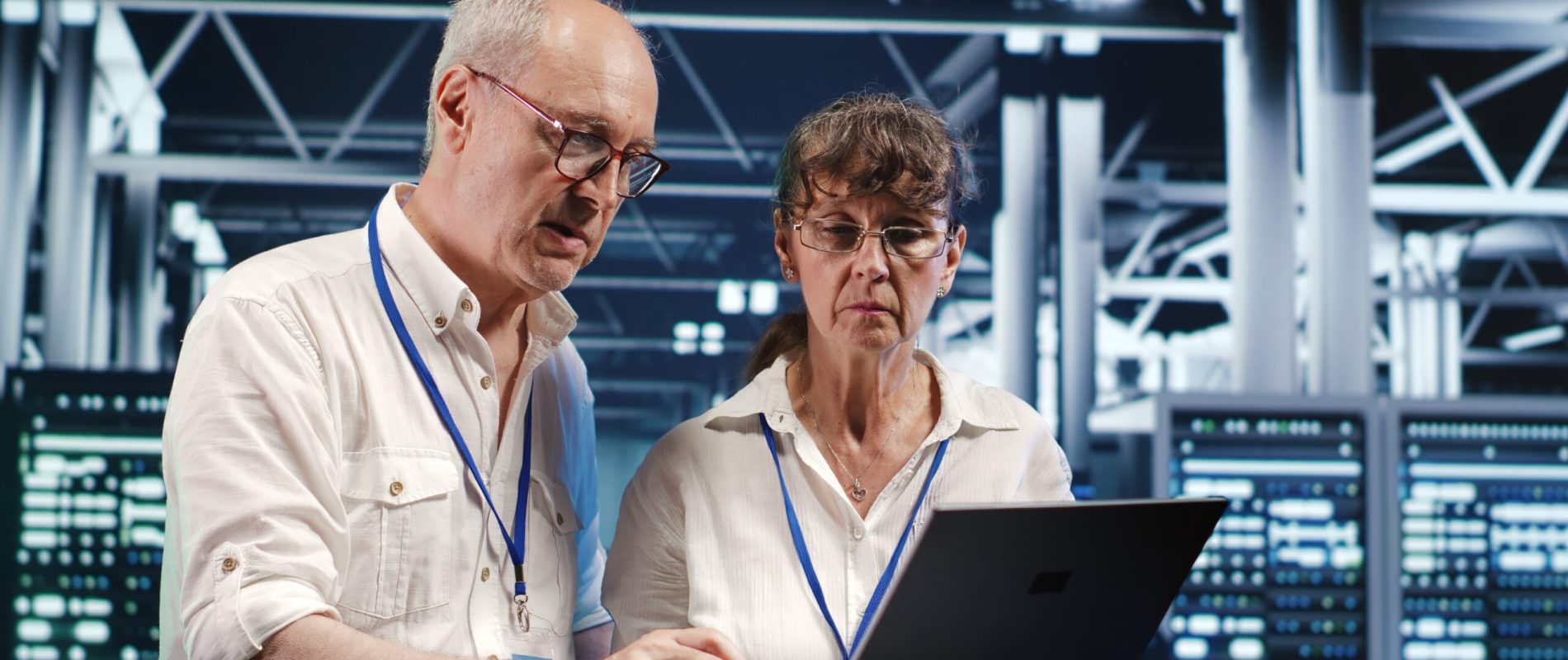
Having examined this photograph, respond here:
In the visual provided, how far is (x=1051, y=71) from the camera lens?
19.9 feet

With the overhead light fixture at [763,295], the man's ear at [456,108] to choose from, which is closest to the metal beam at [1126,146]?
the overhead light fixture at [763,295]

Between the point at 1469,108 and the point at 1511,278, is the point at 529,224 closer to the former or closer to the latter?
the point at 1469,108

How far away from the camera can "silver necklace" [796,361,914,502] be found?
5.99ft

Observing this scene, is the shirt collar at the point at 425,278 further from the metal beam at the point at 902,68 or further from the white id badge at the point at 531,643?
the metal beam at the point at 902,68

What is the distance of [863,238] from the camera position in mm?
1773

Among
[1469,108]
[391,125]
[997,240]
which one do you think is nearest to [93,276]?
[391,125]

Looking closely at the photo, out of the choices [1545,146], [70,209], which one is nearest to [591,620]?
[70,209]

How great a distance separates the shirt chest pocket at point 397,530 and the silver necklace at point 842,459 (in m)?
0.54

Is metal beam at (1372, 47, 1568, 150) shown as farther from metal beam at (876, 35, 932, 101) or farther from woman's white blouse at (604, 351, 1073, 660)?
woman's white blouse at (604, 351, 1073, 660)

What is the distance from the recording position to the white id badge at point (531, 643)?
1678 mm

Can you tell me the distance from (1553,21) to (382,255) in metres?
5.42

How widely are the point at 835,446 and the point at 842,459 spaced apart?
2 centimetres

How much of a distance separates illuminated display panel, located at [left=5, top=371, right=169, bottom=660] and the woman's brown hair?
284cm

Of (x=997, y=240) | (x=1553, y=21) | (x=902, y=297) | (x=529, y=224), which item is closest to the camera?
(x=529, y=224)
